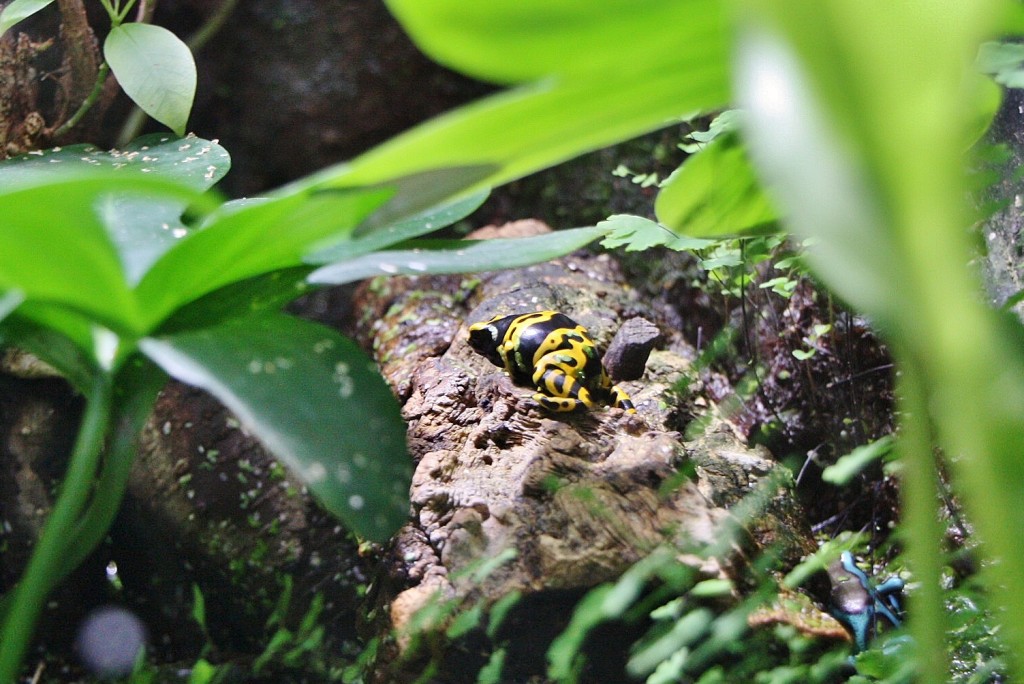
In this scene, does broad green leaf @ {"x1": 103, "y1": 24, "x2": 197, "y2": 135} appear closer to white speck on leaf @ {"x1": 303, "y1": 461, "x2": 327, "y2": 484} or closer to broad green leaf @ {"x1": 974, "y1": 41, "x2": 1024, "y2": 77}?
white speck on leaf @ {"x1": 303, "y1": 461, "x2": 327, "y2": 484}

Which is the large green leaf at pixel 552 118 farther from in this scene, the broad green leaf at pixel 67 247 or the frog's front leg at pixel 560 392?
the frog's front leg at pixel 560 392

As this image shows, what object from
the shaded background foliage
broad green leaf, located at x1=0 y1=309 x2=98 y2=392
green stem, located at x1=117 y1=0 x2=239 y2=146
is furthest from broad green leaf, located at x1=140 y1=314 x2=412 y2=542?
the shaded background foliage

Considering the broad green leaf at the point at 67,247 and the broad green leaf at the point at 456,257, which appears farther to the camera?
the broad green leaf at the point at 456,257

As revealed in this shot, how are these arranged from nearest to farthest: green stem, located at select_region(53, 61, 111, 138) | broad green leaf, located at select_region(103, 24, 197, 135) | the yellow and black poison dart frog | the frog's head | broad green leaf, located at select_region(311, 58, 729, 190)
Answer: broad green leaf, located at select_region(311, 58, 729, 190)
broad green leaf, located at select_region(103, 24, 197, 135)
the yellow and black poison dart frog
the frog's head
green stem, located at select_region(53, 61, 111, 138)

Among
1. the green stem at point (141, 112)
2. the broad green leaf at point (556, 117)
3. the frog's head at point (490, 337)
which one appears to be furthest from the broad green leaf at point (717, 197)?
the green stem at point (141, 112)

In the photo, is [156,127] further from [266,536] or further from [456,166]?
[456,166]
